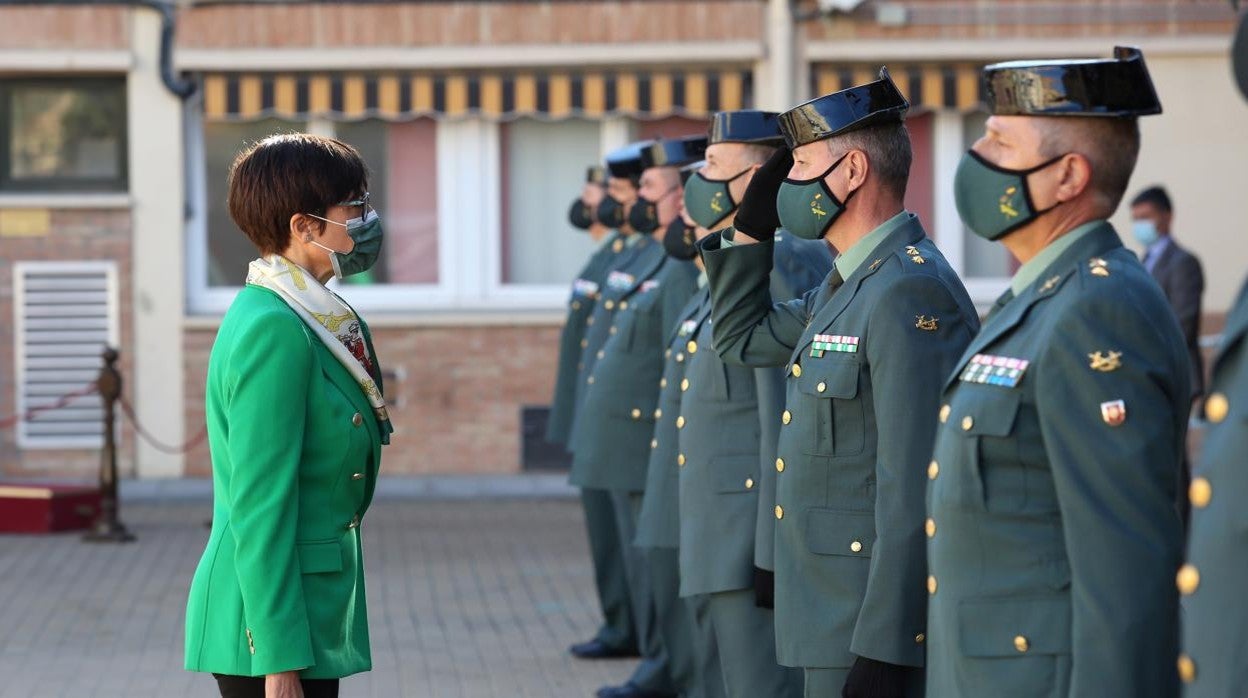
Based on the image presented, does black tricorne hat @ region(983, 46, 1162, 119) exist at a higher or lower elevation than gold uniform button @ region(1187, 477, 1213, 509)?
higher

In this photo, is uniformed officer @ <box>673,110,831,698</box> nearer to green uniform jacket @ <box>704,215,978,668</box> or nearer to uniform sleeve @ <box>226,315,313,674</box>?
green uniform jacket @ <box>704,215,978,668</box>

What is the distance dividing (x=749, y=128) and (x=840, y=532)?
186cm

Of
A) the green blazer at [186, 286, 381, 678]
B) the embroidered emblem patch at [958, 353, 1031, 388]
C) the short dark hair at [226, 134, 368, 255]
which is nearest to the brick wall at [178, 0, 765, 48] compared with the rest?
the short dark hair at [226, 134, 368, 255]

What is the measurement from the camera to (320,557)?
12.4 feet

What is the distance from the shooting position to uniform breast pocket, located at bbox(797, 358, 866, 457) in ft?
13.8

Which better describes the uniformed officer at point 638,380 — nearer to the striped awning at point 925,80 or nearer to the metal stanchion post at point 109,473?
the metal stanchion post at point 109,473

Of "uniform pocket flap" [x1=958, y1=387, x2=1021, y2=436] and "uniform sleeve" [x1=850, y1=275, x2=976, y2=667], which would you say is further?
"uniform sleeve" [x1=850, y1=275, x2=976, y2=667]

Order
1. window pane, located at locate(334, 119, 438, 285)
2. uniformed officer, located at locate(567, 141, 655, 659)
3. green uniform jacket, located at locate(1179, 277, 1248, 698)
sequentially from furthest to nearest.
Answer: window pane, located at locate(334, 119, 438, 285) → uniformed officer, located at locate(567, 141, 655, 659) → green uniform jacket, located at locate(1179, 277, 1248, 698)

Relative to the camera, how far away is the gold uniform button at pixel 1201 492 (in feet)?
8.59

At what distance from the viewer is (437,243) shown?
575 inches

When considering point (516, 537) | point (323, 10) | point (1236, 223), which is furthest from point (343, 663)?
point (1236, 223)

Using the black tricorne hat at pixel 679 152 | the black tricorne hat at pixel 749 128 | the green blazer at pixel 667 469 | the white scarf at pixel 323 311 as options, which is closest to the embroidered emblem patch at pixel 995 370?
the white scarf at pixel 323 311

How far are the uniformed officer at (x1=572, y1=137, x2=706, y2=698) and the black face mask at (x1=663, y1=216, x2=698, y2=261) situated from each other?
1.90ft

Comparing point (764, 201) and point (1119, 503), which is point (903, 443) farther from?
point (764, 201)
